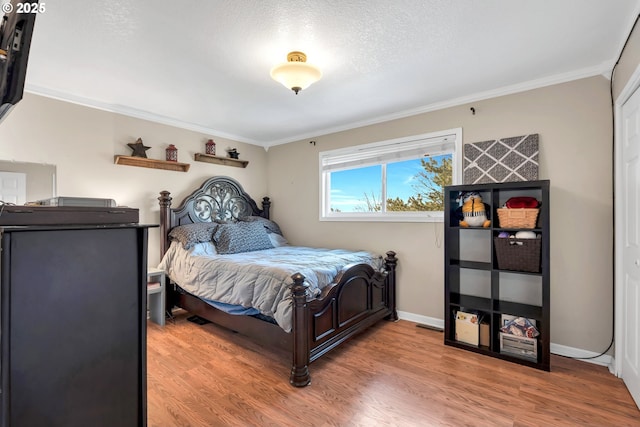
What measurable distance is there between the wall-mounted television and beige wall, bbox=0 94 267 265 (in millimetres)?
2469

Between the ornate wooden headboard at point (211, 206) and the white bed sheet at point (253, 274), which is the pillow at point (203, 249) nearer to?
the white bed sheet at point (253, 274)

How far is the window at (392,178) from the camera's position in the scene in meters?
3.26

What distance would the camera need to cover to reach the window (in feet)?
10.7

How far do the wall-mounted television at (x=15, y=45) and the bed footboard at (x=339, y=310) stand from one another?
5.62 ft

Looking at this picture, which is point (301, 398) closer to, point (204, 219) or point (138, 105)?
point (204, 219)

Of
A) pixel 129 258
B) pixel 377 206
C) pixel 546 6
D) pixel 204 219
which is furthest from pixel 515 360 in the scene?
pixel 204 219

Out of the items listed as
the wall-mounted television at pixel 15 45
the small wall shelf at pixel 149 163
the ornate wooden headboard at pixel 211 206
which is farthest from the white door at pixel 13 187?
the wall-mounted television at pixel 15 45

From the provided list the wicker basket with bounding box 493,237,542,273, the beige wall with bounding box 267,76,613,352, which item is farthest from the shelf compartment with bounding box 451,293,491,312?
the wicker basket with bounding box 493,237,542,273

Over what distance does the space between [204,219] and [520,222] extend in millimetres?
3486

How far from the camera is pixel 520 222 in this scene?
2.47 m

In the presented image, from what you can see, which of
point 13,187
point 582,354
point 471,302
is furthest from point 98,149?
point 582,354

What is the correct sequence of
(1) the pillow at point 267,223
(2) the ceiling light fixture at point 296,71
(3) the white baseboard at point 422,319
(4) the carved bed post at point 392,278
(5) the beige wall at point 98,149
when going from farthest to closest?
1. (1) the pillow at point 267,223
2. (4) the carved bed post at point 392,278
3. (3) the white baseboard at point 422,319
4. (5) the beige wall at point 98,149
5. (2) the ceiling light fixture at point 296,71

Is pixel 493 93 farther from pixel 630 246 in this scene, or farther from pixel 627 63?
pixel 630 246

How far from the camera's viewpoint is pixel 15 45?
87 cm
